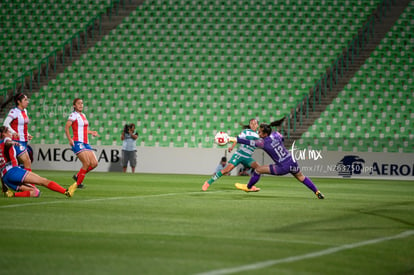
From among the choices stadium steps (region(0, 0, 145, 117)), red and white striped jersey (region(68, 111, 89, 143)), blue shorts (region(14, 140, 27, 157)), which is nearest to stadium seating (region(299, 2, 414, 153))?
stadium steps (region(0, 0, 145, 117))

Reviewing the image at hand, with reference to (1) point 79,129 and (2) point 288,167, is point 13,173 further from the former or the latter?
(2) point 288,167

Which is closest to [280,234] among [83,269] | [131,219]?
[131,219]

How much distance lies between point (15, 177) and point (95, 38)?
74.3 feet

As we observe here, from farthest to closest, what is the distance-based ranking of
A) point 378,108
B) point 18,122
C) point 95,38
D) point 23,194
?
point 95,38, point 378,108, point 18,122, point 23,194

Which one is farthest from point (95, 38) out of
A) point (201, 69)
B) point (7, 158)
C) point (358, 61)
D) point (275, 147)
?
point (7, 158)

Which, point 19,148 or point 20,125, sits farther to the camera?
point 20,125

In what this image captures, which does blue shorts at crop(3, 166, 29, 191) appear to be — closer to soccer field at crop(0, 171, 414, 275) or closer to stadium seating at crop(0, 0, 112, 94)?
soccer field at crop(0, 171, 414, 275)

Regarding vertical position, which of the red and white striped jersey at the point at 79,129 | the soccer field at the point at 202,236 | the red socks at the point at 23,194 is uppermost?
the red and white striped jersey at the point at 79,129

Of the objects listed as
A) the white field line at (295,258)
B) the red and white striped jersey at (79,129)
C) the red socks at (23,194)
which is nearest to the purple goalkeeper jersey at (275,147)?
the red and white striped jersey at (79,129)

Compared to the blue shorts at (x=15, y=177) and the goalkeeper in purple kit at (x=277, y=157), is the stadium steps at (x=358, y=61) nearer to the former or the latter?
the goalkeeper in purple kit at (x=277, y=157)

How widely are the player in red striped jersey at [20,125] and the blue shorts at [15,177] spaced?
1.32 metres

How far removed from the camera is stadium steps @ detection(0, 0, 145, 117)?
112ft

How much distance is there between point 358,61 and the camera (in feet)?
106

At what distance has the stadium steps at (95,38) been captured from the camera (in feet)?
112
